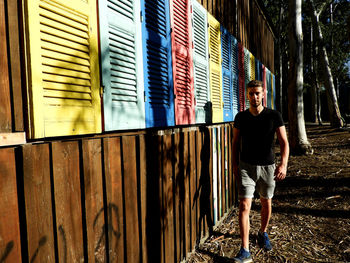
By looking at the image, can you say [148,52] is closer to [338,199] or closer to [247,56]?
[338,199]

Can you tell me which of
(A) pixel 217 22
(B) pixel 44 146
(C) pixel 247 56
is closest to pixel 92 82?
(B) pixel 44 146

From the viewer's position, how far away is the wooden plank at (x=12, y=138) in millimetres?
1472

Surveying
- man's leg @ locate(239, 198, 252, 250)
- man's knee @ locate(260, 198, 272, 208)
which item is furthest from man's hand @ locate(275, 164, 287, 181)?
man's leg @ locate(239, 198, 252, 250)

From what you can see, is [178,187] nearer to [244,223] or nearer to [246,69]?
[244,223]

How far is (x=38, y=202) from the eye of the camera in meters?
1.62

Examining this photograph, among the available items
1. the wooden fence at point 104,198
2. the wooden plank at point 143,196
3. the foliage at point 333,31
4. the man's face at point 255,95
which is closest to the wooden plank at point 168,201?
the wooden fence at point 104,198

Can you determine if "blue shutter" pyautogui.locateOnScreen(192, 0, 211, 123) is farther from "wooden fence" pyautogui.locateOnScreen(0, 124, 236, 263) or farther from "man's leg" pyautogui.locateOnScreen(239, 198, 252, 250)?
"man's leg" pyautogui.locateOnScreen(239, 198, 252, 250)

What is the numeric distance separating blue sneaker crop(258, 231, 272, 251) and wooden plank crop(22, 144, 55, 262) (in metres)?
2.99

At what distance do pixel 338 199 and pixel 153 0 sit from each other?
515 cm

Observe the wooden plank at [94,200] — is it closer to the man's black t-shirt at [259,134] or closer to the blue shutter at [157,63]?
the blue shutter at [157,63]

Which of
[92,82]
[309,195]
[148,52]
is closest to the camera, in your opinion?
[92,82]

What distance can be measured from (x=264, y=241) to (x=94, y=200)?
2.75 metres

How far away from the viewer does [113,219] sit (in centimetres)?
226

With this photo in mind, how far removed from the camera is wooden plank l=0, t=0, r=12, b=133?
1.46 metres
